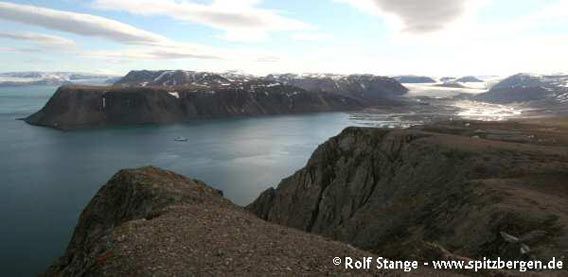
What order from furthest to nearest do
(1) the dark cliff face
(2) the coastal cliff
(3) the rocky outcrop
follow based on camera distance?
(1) the dark cliff face < (2) the coastal cliff < (3) the rocky outcrop

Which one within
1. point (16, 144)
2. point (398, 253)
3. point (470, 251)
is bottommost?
point (16, 144)

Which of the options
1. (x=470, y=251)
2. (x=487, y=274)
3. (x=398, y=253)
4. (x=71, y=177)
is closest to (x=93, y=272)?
(x=398, y=253)

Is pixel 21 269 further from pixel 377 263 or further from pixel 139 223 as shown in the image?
pixel 377 263

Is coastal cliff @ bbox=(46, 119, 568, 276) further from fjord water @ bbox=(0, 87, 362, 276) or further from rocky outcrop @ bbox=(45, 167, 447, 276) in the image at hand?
fjord water @ bbox=(0, 87, 362, 276)

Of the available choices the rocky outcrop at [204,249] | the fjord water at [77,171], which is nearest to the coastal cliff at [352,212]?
the rocky outcrop at [204,249]

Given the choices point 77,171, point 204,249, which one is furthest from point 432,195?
point 77,171

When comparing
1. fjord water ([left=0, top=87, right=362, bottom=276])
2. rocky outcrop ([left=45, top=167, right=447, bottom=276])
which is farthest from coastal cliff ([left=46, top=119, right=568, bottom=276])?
fjord water ([left=0, top=87, right=362, bottom=276])
